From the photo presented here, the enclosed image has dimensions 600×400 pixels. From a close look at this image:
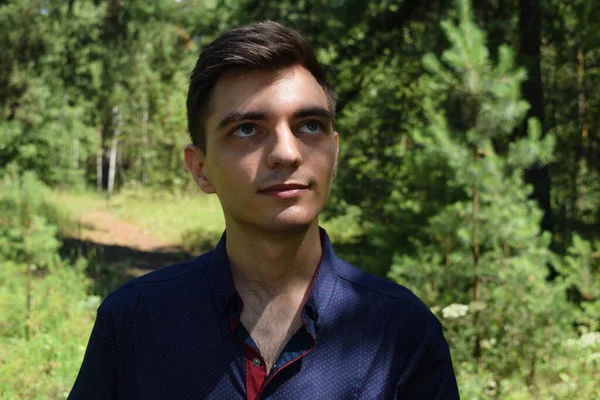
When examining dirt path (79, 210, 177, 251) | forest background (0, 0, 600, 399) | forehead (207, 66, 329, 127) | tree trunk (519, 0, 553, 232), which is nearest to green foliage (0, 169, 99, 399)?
forest background (0, 0, 600, 399)

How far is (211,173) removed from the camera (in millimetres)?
1549

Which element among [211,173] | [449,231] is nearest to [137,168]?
[449,231]

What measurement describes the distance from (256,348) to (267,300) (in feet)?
0.46

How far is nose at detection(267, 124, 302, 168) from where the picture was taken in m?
1.38

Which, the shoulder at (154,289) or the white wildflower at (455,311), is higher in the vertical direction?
the shoulder at (154,289)

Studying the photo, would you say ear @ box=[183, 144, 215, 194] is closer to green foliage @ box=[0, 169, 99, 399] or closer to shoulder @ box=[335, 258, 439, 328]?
shoulder @ box=[335, 258, 439, 328]

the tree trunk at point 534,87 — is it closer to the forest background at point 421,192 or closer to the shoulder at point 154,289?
the forest background at point 421,192

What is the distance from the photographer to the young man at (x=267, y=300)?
54.7 inches

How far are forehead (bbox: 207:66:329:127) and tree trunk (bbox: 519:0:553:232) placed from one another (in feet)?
23.4

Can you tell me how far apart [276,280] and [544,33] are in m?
10.3

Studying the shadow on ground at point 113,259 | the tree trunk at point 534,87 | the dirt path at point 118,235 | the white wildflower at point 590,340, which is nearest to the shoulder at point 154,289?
the white wildflower at point 590,340

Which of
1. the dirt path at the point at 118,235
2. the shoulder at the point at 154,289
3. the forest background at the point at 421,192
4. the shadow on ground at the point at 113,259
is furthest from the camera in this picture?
the dirt path at the point at 118,235

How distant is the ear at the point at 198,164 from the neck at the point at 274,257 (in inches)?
5.8

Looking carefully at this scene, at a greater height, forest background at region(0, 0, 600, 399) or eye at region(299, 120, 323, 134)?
eye at region(299, 120, 323, 134)
